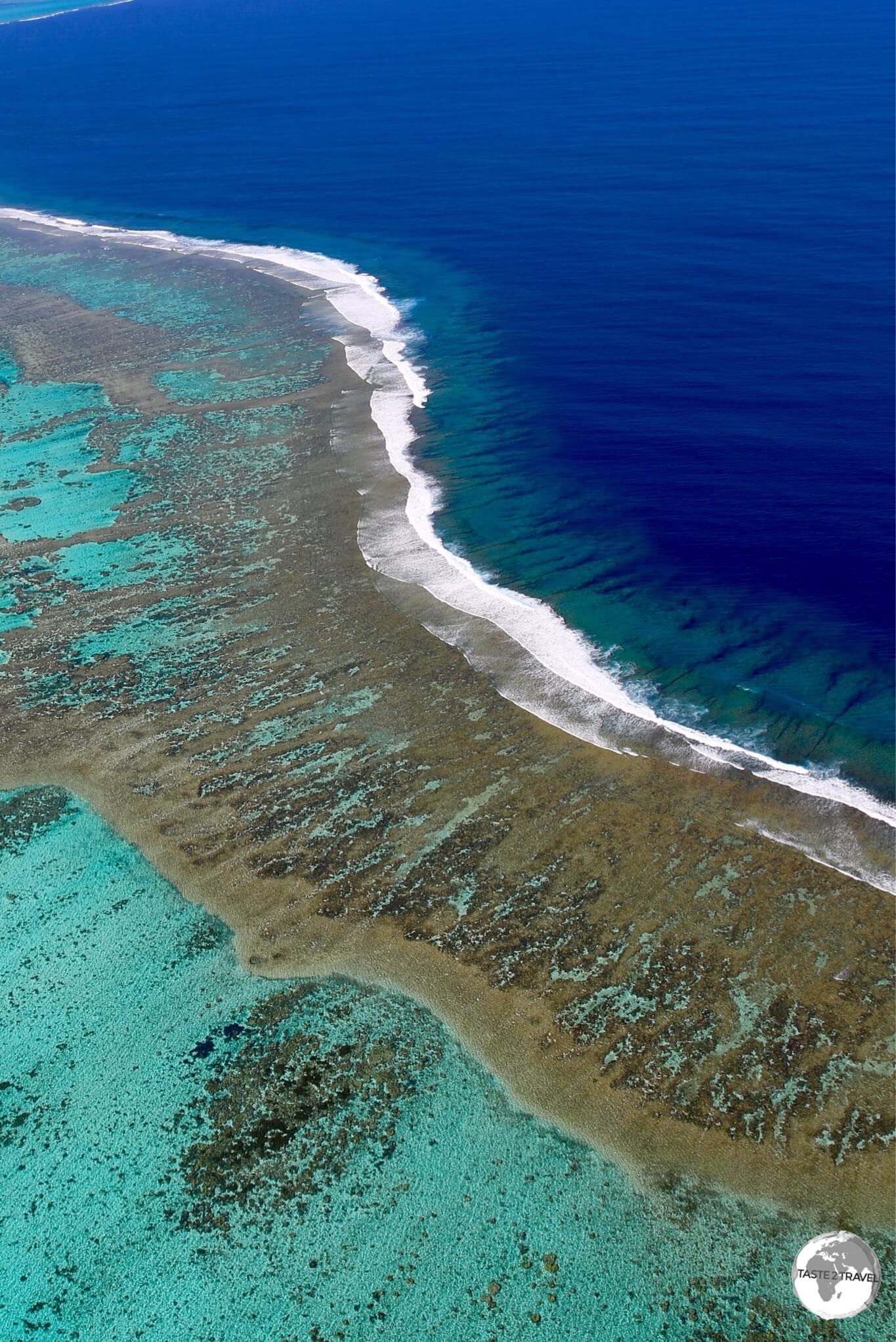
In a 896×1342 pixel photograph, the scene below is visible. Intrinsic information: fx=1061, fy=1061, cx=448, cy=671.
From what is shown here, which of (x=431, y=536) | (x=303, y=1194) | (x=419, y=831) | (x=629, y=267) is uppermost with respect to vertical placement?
(x=629, y=267)

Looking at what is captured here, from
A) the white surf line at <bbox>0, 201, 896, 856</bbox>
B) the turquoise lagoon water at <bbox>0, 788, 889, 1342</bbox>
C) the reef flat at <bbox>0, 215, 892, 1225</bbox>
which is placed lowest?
the turquoise lagoon water at <bbox>0, 788, 889, 1342</bbox>

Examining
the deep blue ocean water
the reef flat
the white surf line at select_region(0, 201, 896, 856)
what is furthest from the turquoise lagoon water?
the deep blue ocean water

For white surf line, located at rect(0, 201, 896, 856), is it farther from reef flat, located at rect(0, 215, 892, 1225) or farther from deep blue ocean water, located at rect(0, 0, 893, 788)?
reef flat, located at rect(0, 215, 892, 1225)

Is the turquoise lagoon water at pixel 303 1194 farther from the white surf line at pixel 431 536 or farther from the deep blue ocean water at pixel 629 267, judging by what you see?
the deep blue ocean water at pixel 629 267

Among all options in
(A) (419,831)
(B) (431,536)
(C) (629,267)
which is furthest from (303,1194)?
(C) (629,267)

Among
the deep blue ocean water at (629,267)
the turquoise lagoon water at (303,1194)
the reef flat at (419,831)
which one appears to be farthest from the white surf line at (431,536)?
the turquoise lagoon water at (303,1194)

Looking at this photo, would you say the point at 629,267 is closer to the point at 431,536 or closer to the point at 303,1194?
the point at 431,536
